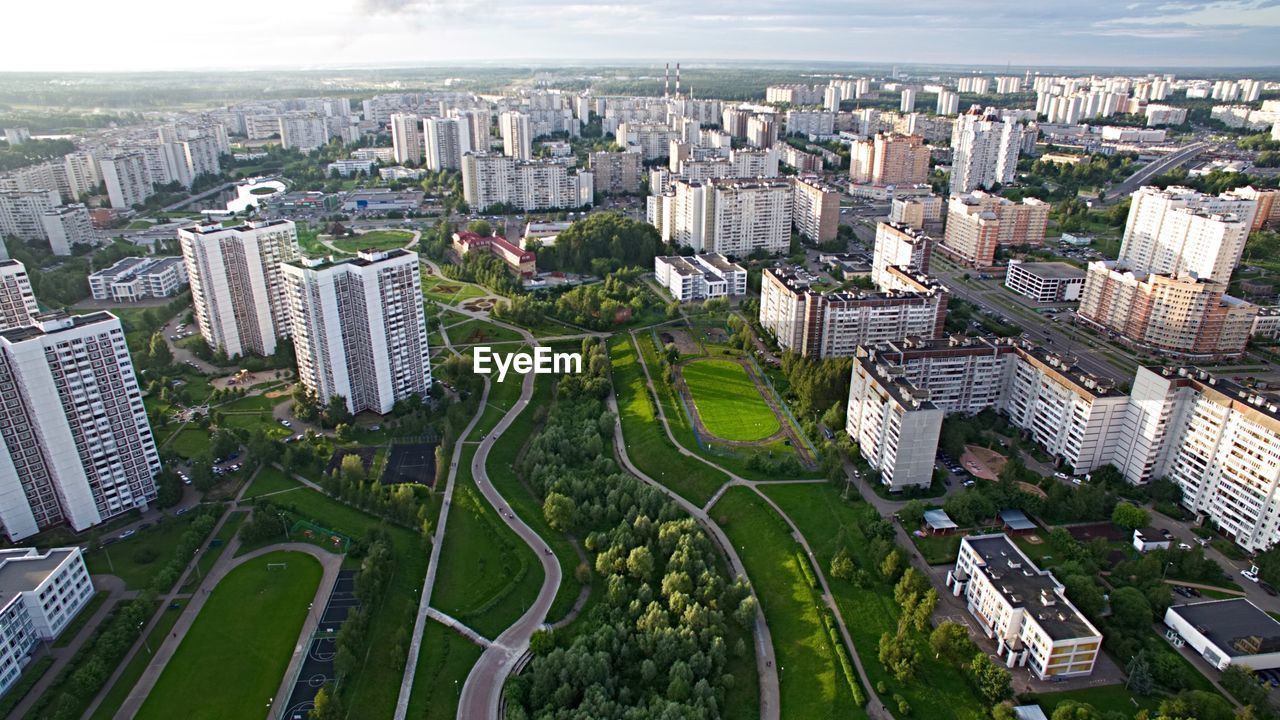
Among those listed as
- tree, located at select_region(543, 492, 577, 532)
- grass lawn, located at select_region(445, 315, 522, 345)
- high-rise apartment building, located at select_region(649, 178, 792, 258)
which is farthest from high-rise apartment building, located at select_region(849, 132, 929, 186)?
tree, located at select_region(543, 492, 577, 532)

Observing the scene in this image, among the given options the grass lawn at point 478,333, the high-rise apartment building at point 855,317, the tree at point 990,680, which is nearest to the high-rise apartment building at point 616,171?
the grass lawn at point 478,333

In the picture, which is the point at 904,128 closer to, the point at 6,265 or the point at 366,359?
the point at 366,359

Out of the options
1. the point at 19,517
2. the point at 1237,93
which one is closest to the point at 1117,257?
the point at 19,517

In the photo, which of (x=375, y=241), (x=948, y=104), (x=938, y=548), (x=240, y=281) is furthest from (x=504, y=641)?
(x=948, y=104)

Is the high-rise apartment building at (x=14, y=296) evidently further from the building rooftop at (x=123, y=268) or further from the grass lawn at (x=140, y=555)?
the building rooftop at (x=123, y=268)

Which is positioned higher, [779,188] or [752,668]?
[779,188]

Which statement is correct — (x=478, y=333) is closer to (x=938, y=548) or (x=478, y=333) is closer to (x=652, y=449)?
(x=652, y=449)
